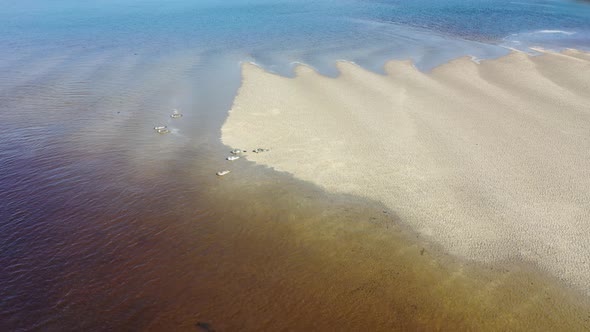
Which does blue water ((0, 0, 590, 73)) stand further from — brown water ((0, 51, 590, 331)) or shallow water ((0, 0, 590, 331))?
brown water ((0, 51, 590, 331))

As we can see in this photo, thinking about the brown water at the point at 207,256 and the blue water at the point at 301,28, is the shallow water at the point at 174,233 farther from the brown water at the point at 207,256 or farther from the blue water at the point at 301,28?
the blue water at the point at 301,28

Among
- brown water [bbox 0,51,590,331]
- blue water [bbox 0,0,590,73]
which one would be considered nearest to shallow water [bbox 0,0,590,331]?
brown water [bbox 0,51,590,331]

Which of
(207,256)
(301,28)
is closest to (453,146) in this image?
(207,256)

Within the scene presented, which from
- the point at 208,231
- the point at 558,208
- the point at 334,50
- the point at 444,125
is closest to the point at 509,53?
the point at 334,50

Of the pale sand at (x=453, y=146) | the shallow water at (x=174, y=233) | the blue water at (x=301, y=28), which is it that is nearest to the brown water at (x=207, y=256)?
the shallow water at (x=174, y=233)

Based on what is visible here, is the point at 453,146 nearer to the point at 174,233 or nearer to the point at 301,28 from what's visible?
the point at 174,233

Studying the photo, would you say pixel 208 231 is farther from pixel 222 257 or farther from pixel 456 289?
pixel 456 289

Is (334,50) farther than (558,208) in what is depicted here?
Yes
